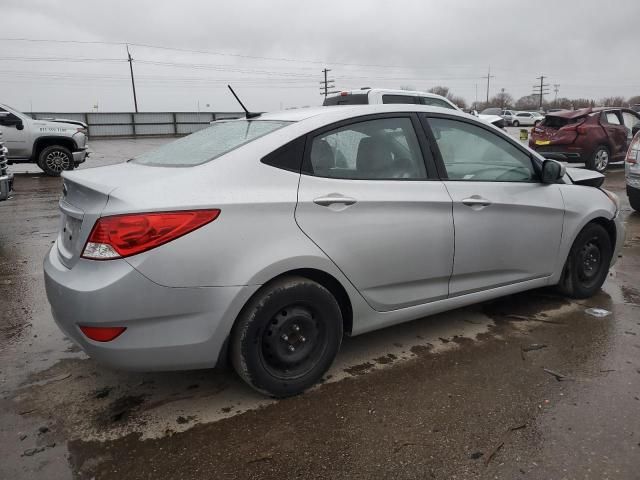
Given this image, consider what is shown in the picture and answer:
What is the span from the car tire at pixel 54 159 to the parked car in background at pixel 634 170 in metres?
11.6

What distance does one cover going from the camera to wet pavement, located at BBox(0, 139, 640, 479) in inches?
89.4

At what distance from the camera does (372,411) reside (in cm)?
267

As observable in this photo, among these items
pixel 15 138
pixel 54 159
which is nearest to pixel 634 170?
pixel 54 159

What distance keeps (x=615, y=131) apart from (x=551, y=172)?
11.7m

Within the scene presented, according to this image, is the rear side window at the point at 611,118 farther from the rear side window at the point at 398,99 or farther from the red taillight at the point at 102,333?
the red taillight at the point at 102,333

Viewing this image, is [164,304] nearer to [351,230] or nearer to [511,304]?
[351,230]

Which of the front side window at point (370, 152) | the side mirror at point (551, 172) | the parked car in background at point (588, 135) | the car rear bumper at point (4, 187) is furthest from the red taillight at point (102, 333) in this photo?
Answer: the parked car in background at point (588, 135)

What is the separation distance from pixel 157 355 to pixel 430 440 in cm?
136

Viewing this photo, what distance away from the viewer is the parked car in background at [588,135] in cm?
1302

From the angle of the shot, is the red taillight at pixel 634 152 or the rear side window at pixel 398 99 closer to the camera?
the red taillight at pixel 634 152

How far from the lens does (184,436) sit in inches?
97.7

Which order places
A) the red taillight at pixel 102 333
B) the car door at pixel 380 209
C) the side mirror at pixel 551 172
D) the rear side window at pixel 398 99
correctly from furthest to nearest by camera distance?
the rear side window at pixel 398 99
the side mirror at pixel 551 172
the car door at pixel 380 209
the red taillight at pixel 102 333

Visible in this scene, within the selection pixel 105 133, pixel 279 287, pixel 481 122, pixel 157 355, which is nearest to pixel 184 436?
pixel 157 355

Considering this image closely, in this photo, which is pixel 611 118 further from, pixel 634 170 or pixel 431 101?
pixel 634 170
